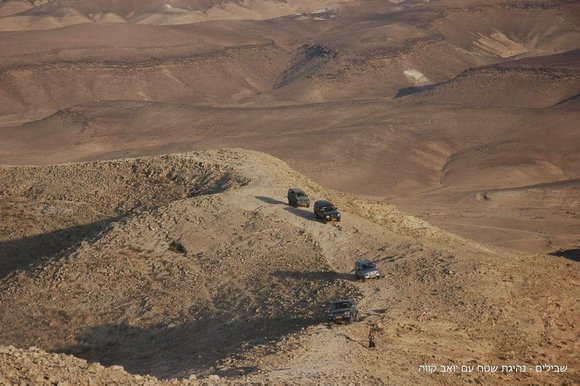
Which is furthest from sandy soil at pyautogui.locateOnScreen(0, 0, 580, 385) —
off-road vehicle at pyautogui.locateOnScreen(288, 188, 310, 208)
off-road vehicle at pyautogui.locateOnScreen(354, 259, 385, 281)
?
off-road vehicle at pyautogui.locateOnScreen(288, 188, 310, 208)

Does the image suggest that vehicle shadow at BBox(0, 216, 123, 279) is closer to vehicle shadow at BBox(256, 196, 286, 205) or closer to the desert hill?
the desert hill

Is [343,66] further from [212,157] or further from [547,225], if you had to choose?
[212,157]

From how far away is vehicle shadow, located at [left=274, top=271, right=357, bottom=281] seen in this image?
32.8 metres

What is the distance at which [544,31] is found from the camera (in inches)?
6836

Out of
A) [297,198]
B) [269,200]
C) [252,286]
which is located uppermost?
[297,198]

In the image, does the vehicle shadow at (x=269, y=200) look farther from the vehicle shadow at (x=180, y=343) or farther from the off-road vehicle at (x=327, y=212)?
the vehicle shadow at (x=180, y=343)

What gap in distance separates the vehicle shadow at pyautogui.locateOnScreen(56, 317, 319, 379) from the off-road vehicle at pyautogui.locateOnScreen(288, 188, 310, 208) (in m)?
9.21

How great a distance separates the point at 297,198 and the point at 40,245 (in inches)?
476

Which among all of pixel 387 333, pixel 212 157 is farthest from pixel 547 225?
pixel 387 333

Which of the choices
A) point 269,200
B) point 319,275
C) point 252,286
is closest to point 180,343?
point 252,286

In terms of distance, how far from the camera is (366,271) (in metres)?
32.1

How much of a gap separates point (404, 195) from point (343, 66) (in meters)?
74.4

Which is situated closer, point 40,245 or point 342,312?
point 342,312

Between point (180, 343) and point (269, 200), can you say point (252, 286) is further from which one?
A: point (269, 200)
